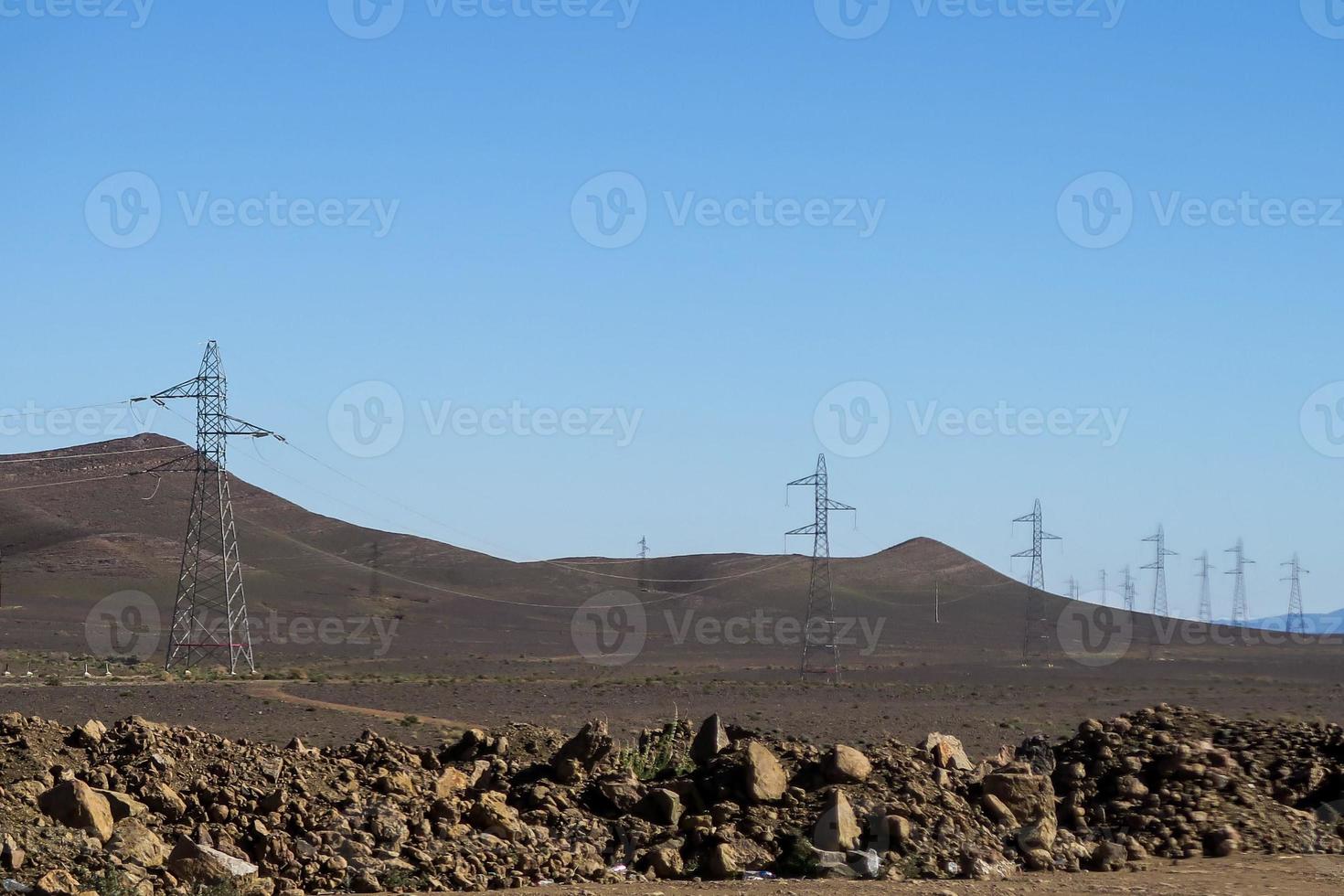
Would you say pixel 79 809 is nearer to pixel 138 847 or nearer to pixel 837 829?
pixel 138 847

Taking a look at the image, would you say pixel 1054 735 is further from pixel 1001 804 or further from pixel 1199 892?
pixel 1199 892

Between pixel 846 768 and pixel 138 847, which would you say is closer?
pixel 138 847

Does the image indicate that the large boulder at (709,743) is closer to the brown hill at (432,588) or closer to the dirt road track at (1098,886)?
Answer: the dirt road track at (1098,886)

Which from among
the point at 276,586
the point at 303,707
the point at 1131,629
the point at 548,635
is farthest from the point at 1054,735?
the point at 1131,629

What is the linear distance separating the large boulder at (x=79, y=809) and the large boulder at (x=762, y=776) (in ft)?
21.6

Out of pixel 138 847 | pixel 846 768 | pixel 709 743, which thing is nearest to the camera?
pixel 138 847

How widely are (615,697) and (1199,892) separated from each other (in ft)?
112

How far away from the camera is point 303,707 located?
124ft

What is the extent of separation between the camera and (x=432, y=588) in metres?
129

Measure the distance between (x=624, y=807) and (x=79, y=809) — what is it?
5.57m

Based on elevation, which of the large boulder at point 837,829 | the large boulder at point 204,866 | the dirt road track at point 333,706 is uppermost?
the large boulder at point 837,829

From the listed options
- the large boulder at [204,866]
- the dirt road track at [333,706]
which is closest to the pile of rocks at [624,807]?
the large boulder at [204,866]

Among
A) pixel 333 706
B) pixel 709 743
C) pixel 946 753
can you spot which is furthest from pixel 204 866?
pixel 333 706

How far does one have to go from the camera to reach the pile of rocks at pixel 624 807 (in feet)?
44.2
